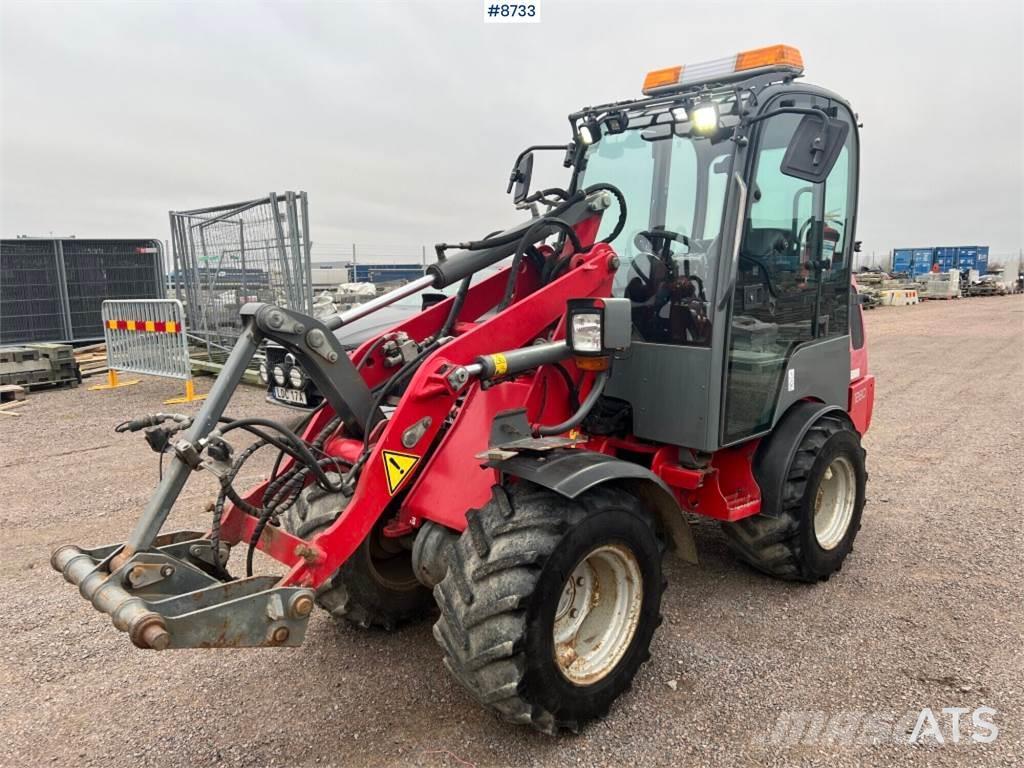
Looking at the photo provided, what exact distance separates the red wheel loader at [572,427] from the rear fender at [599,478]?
1 cm

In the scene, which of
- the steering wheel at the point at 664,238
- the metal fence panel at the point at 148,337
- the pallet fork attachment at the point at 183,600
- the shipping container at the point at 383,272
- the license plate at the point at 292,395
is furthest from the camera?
the shipping container at the point at 383,272

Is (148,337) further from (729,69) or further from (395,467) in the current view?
(729,69)

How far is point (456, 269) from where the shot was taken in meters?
3.31

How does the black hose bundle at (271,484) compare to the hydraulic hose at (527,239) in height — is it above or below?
below

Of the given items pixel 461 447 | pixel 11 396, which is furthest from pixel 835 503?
pixel 11 396

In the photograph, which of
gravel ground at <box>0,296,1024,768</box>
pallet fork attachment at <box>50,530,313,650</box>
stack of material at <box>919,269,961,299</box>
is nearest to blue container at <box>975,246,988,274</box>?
stack of material at <box>919,269,961,299</box>

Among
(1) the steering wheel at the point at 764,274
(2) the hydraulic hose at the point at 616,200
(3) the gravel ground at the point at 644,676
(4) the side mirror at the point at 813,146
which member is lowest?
(3) the gravel ground at the point at 644,676

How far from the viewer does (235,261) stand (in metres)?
10.7

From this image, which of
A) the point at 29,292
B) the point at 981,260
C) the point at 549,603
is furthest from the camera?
the point at 981,260

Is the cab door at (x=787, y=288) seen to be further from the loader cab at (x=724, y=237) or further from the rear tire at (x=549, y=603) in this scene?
the rear tire at (x=549, y=603)

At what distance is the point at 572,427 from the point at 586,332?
17.8 inches

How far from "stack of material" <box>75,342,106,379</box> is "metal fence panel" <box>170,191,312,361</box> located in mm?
1582

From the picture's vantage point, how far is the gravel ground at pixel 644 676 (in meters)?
2.71

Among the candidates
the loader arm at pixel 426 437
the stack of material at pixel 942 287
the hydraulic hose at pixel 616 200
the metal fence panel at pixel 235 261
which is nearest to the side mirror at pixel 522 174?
the hydraulic hose at pixel 616 200
